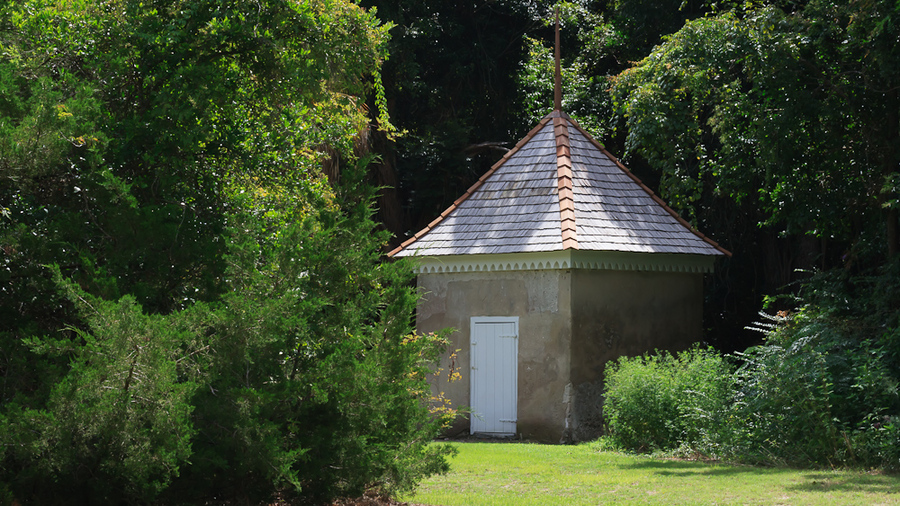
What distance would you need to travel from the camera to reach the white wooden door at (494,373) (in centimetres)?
1548

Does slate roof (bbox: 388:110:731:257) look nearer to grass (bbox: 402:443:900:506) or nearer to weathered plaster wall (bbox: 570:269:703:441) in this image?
weathered plaster wall (bbox: 570:269:703:441)

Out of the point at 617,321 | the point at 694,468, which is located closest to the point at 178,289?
the point at 694,468

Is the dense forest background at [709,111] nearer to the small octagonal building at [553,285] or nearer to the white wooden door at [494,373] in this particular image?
the small octagonal building at [553,285]

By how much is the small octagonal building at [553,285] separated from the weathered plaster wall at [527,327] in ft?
0.06

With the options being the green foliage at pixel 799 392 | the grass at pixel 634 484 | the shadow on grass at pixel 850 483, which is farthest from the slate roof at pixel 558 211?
the shadow on grass at pixel 850 483

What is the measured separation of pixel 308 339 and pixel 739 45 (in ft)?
30.9

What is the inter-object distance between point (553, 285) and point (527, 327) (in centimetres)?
83

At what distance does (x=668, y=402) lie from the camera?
13.1 metres

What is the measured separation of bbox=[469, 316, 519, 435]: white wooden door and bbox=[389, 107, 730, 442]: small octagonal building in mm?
18

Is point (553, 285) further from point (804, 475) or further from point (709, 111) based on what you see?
point (709, 111)

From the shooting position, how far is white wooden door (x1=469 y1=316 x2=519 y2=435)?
15484 millimetres

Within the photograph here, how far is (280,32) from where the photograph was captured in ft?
31.7

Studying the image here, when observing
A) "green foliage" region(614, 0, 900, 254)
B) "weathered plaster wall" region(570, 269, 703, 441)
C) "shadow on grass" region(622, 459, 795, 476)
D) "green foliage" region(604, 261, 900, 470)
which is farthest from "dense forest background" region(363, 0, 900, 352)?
"shadow on grass" region(622, 459, 795, 476)

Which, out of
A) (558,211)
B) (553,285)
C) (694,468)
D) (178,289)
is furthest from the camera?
(558,211)
